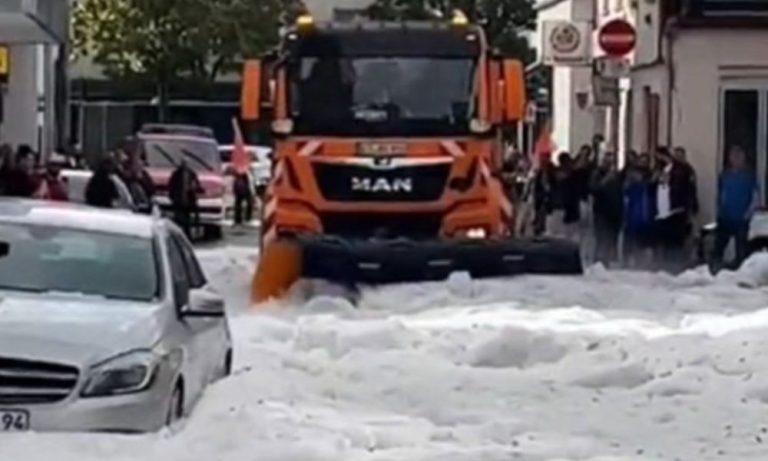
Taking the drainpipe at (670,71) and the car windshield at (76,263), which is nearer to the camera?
the car windshield at (76,263)

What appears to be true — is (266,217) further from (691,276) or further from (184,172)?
(184,172)

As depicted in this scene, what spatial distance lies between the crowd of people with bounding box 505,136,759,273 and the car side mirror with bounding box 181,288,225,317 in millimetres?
15675

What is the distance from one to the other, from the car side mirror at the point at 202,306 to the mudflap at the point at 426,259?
874 centimetres

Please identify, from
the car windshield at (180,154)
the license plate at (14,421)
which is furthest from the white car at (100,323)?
the car windshield at (180,154)

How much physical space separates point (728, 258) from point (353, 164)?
7.48 meters

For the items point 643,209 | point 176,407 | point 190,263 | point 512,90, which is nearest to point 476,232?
point 512,90

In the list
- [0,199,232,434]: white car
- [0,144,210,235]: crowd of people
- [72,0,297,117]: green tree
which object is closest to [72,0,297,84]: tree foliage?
[72,0,297,117]: green tree

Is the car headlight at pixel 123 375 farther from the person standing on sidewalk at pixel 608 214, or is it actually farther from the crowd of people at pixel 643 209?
the person standing on sidewalk at pixel 608 214

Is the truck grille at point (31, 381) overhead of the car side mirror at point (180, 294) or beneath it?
beneath

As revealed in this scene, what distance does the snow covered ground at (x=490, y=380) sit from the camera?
526 inches

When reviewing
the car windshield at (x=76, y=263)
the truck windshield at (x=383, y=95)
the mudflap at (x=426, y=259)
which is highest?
the truck windshield at (x=383, y=95)

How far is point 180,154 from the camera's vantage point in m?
46.3

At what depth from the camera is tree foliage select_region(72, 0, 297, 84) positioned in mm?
70812

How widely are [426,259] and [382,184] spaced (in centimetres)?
228
